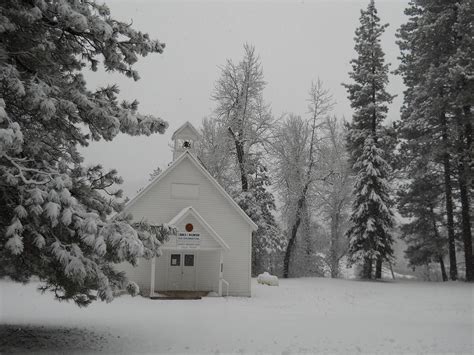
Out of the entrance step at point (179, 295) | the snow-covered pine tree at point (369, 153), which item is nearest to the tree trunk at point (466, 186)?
the snow-covered pine tree at point (369, 153)

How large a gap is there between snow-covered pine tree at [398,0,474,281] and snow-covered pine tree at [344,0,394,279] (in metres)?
3.11

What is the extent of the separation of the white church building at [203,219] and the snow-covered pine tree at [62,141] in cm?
1060

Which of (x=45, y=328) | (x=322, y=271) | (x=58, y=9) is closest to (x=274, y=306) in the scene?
(x=45, y=328)

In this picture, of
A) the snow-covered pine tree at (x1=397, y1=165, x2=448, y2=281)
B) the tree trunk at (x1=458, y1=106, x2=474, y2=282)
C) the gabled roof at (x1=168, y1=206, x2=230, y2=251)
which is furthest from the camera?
the snow-covered pine tree at (x1=397, y1=165, x2=448, y2=281)

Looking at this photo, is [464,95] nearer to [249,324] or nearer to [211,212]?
[211,212]

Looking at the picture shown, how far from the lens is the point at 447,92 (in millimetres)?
24609

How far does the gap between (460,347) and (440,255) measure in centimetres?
1955

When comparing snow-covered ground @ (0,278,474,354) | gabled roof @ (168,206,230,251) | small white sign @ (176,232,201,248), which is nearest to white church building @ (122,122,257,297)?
gabled roof @ (168,206,230,251)

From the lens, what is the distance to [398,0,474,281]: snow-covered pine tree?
877 inches

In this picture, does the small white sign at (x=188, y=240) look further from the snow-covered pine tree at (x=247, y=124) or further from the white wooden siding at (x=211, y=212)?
the snow-covered pine tree at (x=247, y=124)

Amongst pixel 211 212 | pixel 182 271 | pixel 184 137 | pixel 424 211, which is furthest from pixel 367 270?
pixel 184 137

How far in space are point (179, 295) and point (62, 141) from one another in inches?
452

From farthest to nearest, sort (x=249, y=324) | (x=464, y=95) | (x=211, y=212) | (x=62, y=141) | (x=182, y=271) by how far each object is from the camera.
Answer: (x=182, y=271), (x=211, y=212), (x=464, y=95), (x=249, y=324), (x=62, y=141)

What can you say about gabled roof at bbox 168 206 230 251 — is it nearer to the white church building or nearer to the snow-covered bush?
the white church building
